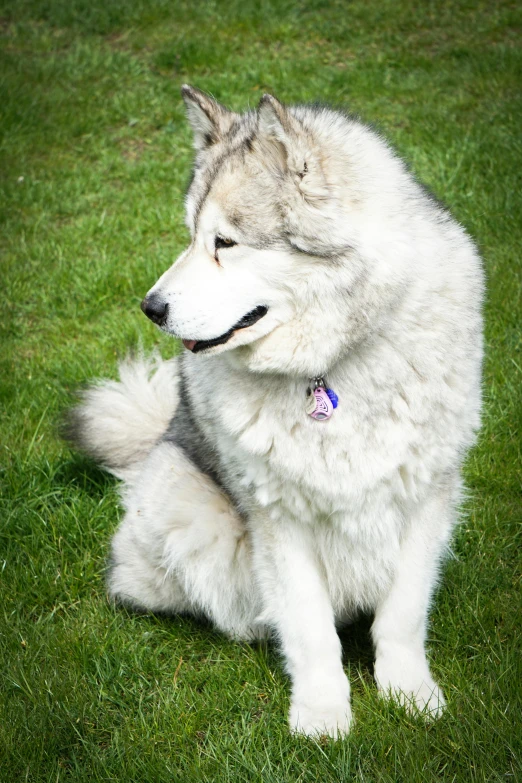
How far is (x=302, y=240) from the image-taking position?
91.0 inches

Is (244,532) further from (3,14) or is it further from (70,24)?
(3,14)

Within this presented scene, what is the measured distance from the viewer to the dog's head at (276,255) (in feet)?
7.58

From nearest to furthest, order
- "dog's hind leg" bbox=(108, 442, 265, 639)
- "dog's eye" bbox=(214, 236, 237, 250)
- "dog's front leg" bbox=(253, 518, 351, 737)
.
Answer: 1. "dog's eye" bbox=(214, 236, 237, 250)
2. "dog's front leg" bbox=(253, 518, 351, 737)
3. "dog's hind leg" bbox=(108, 442, 265, 639)

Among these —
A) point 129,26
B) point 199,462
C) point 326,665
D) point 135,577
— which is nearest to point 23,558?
point 135,577

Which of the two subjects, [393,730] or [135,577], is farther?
[135,577]

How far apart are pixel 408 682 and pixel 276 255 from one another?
143 centimetres

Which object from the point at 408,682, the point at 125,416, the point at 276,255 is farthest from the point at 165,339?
the point at 408,682

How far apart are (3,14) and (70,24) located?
2.51 ft

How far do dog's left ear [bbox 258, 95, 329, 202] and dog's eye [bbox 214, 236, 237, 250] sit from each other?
0.25 meters

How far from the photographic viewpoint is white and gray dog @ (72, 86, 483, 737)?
2.36m

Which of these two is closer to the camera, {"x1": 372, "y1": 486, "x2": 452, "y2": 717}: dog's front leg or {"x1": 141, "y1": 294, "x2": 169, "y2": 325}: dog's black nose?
{"x1": 141, "y1": 294, "x2": 169, "y2": 325}: dog's black nose

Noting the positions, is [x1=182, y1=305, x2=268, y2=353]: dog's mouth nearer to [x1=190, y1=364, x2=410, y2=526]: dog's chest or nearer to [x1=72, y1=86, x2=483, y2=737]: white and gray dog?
[x1=72, y1=86, x2=483, y2=737]: white and gray dog

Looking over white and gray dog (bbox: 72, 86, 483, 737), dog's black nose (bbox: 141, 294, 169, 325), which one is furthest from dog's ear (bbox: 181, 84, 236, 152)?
dog's black nose (bbox: 141, 294, 169, 325)

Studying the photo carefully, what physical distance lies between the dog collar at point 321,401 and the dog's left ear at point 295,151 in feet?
1.86
